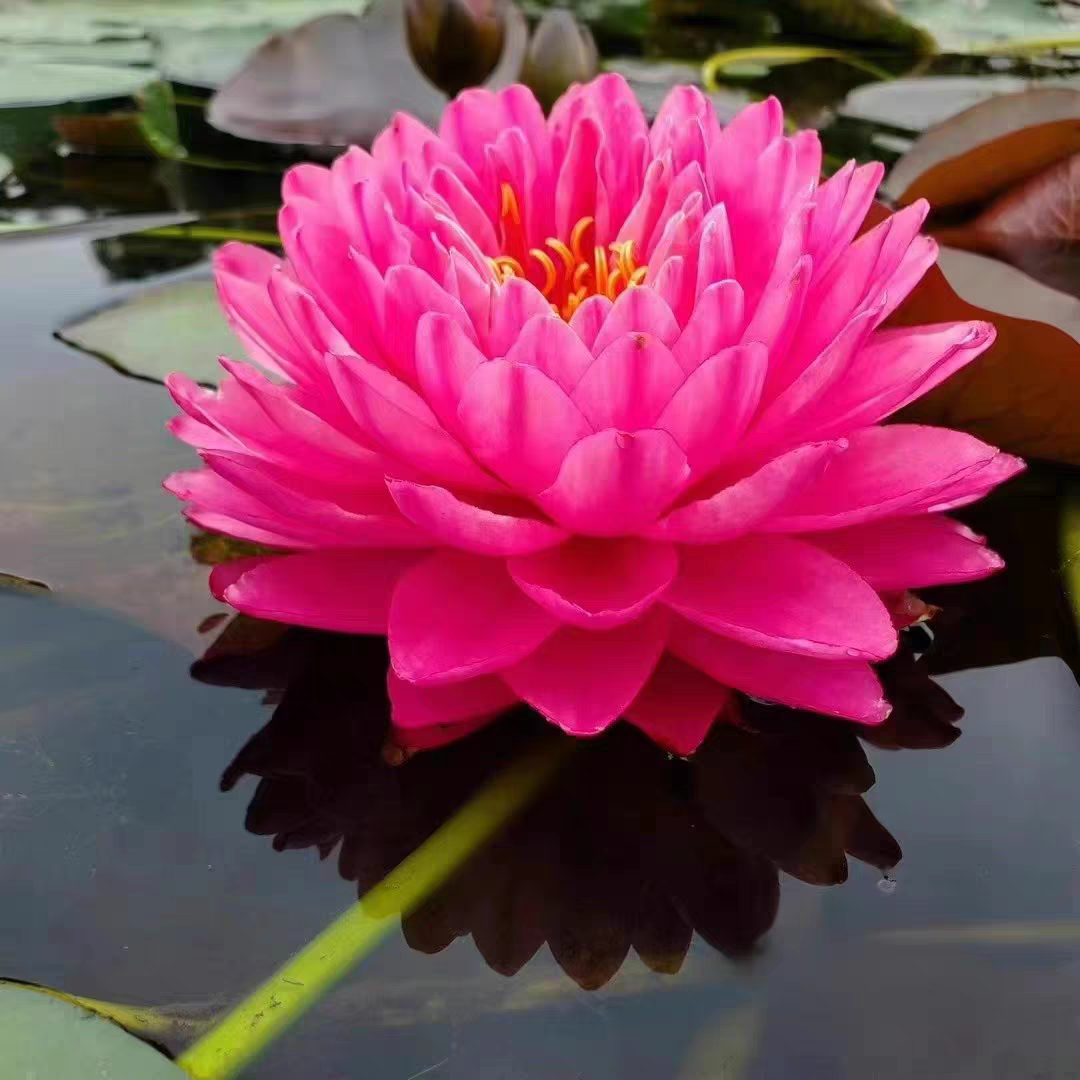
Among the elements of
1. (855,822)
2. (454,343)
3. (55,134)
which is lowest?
(55,134)

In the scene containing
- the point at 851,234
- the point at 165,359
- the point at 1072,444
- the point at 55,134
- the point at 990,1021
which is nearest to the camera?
the point at 990,1021

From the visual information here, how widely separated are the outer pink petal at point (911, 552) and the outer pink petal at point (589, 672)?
102 millimetres

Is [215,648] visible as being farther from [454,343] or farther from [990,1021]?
[990,1021]

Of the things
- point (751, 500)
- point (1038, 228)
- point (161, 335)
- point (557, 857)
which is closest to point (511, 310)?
point (751, 500)

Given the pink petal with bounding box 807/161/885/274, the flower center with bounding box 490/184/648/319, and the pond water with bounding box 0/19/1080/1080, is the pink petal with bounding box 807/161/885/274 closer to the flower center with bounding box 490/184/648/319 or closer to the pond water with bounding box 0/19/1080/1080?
the flower center with bounding box 490/184/648/319

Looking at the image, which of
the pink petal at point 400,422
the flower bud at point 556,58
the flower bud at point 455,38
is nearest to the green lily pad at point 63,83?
the flower bud at point 455,38

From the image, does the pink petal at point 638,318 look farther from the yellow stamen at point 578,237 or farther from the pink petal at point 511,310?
the yellow stamen at point 578,237

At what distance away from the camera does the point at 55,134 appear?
51.8 inches

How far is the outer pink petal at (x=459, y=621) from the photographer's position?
1.41ft

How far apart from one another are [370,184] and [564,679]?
0.27 m

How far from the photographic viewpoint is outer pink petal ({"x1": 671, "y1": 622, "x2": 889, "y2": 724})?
45cm

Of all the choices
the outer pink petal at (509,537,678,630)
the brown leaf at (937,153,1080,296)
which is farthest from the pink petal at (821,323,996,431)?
the brown leaf at (937,153,1080,296)

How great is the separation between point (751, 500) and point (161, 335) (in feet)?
1.87

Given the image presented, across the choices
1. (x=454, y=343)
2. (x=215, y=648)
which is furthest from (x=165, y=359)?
(x=454, y=343)
